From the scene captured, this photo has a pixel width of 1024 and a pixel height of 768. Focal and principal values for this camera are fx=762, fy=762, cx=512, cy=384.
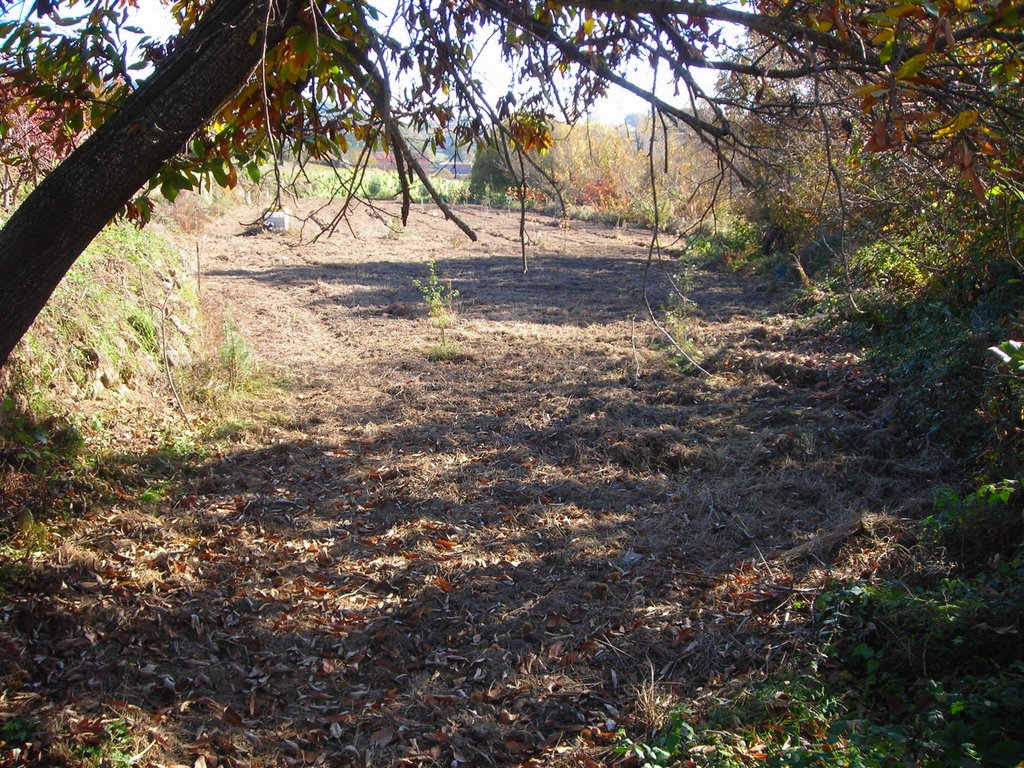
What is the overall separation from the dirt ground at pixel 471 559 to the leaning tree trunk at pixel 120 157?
5.34 ft

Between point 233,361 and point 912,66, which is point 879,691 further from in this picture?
point 233,361

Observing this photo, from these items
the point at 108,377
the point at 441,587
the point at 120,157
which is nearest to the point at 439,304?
the point at 108,377

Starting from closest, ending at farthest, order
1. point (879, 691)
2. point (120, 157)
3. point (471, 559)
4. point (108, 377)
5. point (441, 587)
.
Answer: point (120, 157), point (879, 691), point (441, 587), point (471, 559), point (108, 377)

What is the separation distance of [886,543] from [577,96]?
9.72 ft

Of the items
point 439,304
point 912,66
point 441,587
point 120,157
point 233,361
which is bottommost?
point 441,587

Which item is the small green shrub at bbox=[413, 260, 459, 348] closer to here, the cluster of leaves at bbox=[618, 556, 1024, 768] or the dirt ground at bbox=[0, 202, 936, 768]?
the dirt ground at bbox=[0, 202, 936, 768]

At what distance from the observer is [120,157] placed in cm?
276

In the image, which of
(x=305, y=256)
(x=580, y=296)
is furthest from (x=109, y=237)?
(x=305, y=256)

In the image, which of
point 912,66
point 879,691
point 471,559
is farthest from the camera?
point 471,559

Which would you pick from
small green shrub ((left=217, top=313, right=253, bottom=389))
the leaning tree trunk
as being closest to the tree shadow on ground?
small green shrub ((left=217, top=313, right=253, bottom=389))

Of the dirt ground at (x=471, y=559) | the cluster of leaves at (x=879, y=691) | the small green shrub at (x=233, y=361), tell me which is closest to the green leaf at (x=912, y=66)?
the cluster of leaves at (x=879, y=691)

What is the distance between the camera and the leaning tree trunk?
108 inches

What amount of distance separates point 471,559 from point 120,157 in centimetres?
283

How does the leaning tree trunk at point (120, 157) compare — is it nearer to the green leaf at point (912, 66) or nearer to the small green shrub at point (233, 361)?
the green leaf at point (912, 66)
